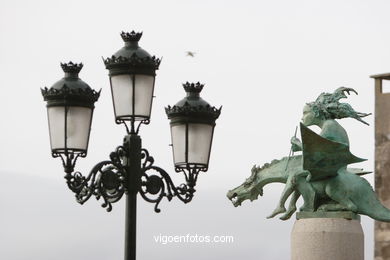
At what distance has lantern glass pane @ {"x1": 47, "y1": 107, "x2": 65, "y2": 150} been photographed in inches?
330

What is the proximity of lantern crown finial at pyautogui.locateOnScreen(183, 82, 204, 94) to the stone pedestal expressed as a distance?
358cm

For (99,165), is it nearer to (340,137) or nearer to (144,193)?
(144,193)

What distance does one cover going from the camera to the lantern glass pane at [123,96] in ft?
27.9

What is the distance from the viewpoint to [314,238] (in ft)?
40.2

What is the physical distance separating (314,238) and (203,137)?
12.5ft

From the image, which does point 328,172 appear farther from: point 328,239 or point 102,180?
point 102,180

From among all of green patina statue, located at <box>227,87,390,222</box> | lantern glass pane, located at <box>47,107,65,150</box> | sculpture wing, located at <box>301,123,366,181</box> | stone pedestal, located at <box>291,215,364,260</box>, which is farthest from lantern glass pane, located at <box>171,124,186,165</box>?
stone pedestal, located at <box>291,215,364,260</box>

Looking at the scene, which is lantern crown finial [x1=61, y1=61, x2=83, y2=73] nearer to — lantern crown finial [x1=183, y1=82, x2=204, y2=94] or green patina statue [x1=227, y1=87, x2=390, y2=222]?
lantern crown finial [x1=183, y1=82, x2=204, y2=94]

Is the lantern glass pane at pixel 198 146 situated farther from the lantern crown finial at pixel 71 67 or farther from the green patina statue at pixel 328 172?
the green patina statue at pixel 328 172

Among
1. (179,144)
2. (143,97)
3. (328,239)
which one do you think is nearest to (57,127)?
(143,97)

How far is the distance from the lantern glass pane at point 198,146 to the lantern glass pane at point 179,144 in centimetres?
4

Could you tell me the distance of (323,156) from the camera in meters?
12.1

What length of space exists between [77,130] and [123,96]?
1.36 ft

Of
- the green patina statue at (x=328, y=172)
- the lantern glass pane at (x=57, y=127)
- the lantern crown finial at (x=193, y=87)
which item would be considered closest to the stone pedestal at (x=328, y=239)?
the green patina statue at (x=328, y=172)
